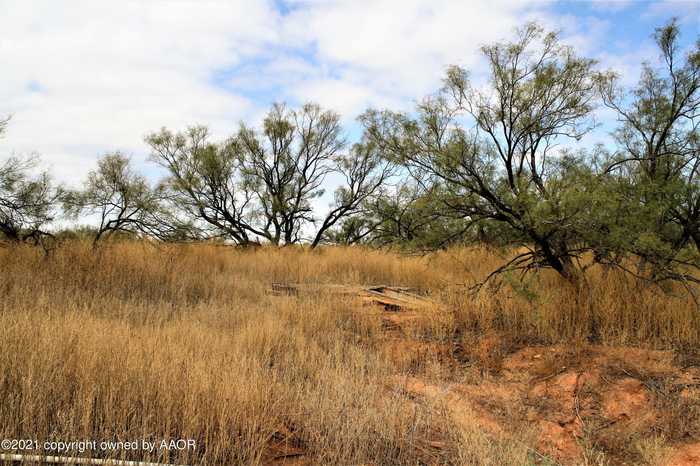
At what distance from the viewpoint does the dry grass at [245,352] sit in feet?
12.0

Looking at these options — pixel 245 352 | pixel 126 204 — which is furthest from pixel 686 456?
pixel 126 204

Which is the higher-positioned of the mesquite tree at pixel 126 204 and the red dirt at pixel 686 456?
the mesquite tree at pixel 126 204

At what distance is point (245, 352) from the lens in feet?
18.1

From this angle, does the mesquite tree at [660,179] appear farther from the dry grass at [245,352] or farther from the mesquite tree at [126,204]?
the mesquite tree at [126,204]

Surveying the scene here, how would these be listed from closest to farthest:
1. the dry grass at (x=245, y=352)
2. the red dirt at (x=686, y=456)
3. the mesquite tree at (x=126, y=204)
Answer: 1. the dry grass at (x=245, y=352)
2. the red dirt at (x=686, y=456)
3. the mesquite tree at (x=126, y=204)

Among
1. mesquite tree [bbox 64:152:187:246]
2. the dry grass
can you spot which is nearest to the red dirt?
the dry grass

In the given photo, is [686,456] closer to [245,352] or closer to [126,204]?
[245,352]

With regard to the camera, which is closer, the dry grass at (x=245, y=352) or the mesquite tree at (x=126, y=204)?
the dry grass at (x=245, y=352)

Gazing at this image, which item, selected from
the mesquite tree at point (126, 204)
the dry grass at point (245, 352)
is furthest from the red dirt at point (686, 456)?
the mesquite tree at point (126, 204)

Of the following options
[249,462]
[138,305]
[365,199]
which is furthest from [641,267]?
[365,199]

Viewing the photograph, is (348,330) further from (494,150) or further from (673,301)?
(673,301)

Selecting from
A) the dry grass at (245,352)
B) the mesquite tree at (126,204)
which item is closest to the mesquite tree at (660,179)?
the dry grass at (245,352)

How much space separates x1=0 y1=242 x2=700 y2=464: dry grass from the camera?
3.65m

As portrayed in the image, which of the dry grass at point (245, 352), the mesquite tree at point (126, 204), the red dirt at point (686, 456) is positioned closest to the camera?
the dry grass at point (245, 352)
